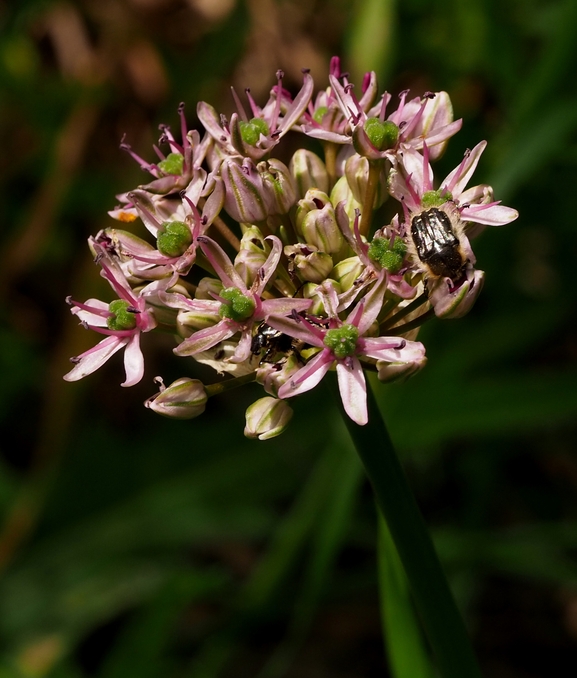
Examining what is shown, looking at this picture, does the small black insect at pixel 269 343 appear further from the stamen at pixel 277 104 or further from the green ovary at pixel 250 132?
the stamen at pixel 277 104

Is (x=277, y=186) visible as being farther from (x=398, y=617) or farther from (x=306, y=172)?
(x=398, y=617)

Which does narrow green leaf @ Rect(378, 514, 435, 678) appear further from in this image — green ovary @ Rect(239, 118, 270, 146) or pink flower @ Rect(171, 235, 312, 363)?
green ovary @ Rect(239, 118, 270, 146)

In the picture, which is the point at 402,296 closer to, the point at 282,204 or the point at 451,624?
the point at 282,204

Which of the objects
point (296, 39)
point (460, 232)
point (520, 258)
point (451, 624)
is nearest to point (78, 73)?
point (296, 39)

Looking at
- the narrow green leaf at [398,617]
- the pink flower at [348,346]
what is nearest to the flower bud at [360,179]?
the pink flower at [348,346]

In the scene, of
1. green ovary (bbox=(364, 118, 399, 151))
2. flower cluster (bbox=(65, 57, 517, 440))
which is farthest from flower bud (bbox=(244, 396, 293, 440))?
green ovary (bbox=(364, 118, 399, 151))

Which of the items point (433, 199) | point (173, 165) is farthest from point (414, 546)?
point (173, 165)
